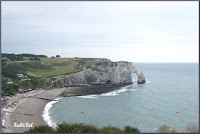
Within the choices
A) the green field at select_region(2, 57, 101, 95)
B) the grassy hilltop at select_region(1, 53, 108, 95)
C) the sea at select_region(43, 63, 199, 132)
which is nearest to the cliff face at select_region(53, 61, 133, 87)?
the green field at select_region(2, 57, 101, 95)

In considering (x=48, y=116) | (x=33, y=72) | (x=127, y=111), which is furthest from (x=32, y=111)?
(x=33, y=72)

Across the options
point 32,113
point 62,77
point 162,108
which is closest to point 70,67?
point 62,77

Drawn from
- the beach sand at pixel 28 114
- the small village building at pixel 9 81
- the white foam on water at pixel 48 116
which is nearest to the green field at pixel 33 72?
the small village building at pixel 9 81

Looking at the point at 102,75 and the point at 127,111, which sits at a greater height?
the point at 102,75

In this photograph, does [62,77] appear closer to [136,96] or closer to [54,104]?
[54,104]

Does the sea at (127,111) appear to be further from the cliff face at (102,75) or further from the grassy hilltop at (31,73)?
the cliff face at (102,75)

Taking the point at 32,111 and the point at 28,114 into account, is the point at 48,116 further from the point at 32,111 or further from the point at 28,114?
the point at 32,111
